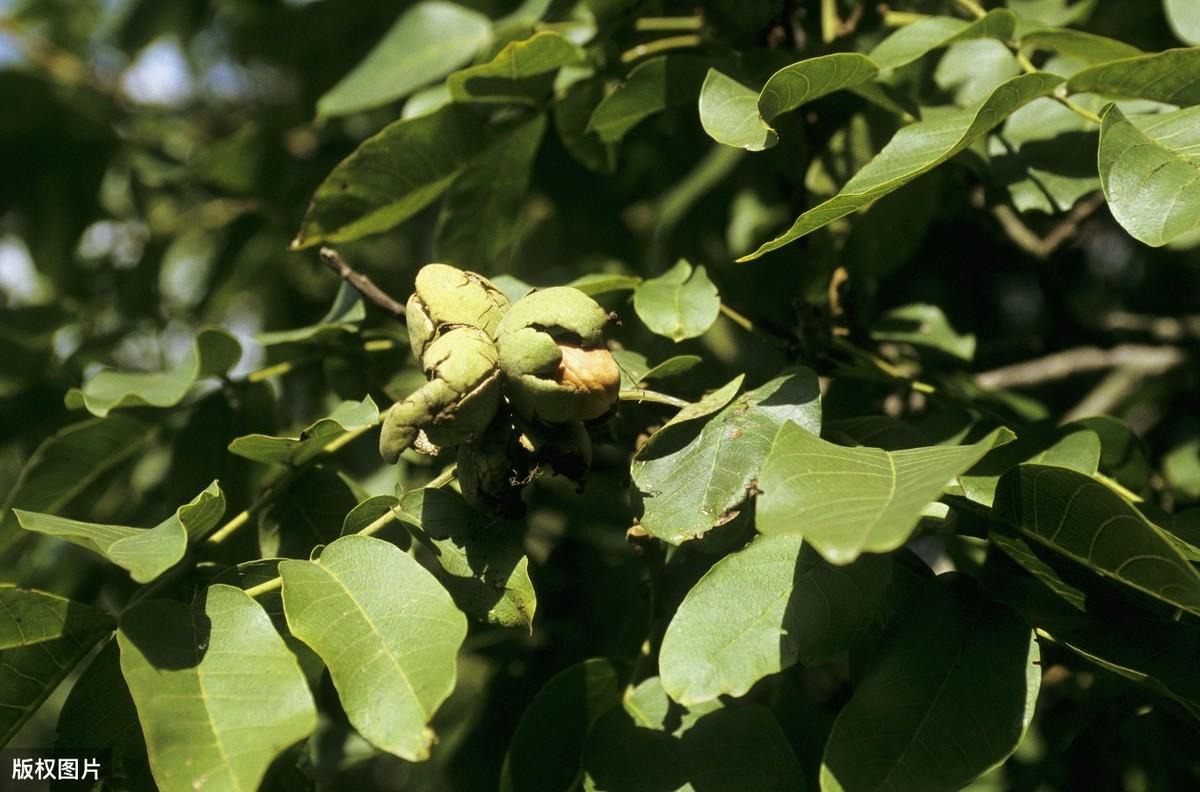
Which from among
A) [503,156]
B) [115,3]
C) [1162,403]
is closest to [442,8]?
[503,156]

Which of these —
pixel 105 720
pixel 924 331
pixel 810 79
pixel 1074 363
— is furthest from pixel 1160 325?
pixel 105 720

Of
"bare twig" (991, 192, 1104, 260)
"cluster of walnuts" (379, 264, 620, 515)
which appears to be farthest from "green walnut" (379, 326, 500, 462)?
"bare twig" (991, 192, 1104, 260)

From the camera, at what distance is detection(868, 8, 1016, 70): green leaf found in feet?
4.16

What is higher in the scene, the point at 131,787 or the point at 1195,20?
the point at 1195,20

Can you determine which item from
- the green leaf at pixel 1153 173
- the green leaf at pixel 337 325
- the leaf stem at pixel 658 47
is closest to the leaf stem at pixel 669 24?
the leaf stem at pixel 658 47

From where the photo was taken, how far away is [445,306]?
112 centimetres

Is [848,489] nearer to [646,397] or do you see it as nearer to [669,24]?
[646,397]

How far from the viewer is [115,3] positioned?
3277 mm

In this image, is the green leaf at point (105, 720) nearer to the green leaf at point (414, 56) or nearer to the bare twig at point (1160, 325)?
the green leaf at point (414, 56)

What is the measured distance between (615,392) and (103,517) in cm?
134

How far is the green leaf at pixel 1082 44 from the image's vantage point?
133cm

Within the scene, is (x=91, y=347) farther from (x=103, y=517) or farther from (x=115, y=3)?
(x=115, y=3)

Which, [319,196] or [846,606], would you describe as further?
[319,196]

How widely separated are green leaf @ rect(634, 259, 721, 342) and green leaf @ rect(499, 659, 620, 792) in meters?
0.42
